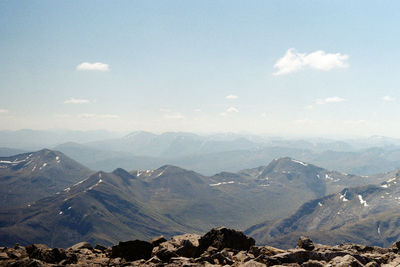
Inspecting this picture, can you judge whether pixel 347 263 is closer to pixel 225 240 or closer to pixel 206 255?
pixel 206 255

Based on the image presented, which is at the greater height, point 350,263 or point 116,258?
point 350,263

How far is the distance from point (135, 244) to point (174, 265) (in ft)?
28.8

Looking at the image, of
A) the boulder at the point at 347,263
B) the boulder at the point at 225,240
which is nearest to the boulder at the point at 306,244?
the boulder at the point at 225,240

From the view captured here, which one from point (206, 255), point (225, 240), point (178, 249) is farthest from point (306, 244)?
point (178, 249)

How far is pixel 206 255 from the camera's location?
3195cm

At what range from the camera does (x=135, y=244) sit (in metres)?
34.6

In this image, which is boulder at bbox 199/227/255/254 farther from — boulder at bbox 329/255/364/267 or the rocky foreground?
boulder at bbox 329/255/364/267

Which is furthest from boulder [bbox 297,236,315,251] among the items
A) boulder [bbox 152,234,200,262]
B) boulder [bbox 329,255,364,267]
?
boulder [bbox 152,234,200,262]

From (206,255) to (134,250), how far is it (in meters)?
8.78

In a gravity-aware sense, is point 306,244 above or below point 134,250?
above

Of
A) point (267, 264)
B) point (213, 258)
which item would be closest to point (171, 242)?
point (213, 258)

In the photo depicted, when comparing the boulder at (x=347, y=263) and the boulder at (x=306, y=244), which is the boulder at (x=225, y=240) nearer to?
the boulder at (x=306, y=244)

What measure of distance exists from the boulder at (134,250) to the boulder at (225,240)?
6869 mm

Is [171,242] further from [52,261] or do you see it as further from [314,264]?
[314,264]
